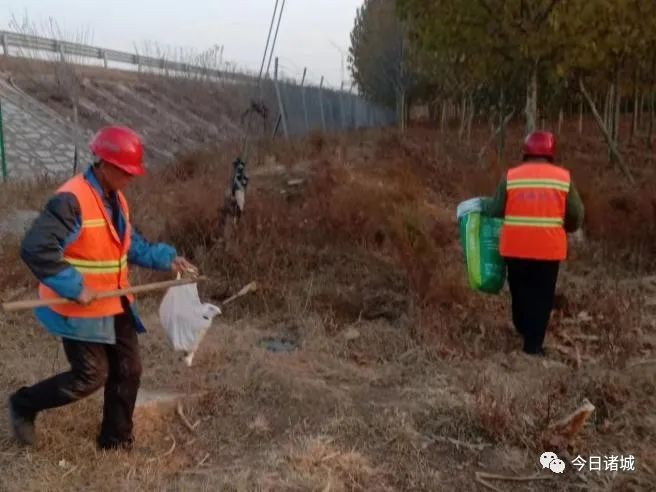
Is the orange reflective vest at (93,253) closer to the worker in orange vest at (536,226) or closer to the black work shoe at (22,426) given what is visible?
the black work shoe at (22,426)

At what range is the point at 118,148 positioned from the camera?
343cm

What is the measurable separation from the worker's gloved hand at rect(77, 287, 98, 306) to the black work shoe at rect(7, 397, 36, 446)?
0.77 m

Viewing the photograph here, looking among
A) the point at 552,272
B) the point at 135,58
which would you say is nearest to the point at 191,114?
the point at 135,58

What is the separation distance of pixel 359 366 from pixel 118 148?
2.32 metres

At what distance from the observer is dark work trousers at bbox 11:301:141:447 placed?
11.6 ft

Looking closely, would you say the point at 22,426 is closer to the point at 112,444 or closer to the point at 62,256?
the point at 112,444

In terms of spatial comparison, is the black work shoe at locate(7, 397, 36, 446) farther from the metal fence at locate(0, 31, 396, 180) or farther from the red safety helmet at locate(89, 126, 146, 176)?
the metal fence at locate(0, 31, 396, 180)

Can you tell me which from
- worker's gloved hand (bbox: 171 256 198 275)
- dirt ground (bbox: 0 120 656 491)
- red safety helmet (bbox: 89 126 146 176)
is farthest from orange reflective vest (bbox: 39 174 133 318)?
dirt ground (bbox: 0 120 656 491)

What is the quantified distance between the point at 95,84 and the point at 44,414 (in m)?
19.5

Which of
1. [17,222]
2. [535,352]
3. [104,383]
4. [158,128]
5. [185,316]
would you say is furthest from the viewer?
[158,128]

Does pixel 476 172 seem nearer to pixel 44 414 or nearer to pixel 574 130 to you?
pixel 44 414

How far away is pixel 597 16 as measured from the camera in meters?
8.52

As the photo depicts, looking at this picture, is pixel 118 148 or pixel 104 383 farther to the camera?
pixel 104 383

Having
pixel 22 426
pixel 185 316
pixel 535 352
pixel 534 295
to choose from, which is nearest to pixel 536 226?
pixel 534 295
